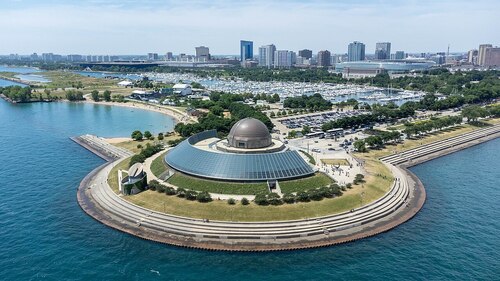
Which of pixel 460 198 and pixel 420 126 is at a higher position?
pixel 420 126

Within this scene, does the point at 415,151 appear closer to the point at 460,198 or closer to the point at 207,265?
the point at 460,198

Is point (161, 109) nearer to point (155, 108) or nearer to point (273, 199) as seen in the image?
point (155, 108)

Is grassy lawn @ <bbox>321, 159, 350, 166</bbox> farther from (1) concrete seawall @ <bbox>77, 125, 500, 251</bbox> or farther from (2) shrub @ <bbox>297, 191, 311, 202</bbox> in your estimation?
(2) shrub @ <bbox>297, 191, 311, 202</bbox>

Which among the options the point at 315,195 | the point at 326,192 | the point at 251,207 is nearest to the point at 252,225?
the point at 251,207

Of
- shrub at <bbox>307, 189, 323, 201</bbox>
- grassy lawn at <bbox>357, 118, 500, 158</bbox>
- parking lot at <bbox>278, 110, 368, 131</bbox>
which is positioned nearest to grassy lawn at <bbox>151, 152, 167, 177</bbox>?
shrub at <bbox>307, 189, 323, 201</bbox>

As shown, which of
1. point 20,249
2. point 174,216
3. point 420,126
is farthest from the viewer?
point 420,126

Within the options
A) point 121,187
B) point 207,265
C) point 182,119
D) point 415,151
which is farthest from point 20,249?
point 182,119

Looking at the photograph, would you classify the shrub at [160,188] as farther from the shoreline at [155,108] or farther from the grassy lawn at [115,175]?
the shoreline at [155,108]

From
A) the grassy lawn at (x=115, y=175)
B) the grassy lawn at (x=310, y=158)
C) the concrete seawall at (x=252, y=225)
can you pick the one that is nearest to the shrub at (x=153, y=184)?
the concrete seawall at (x=252, y=225)
